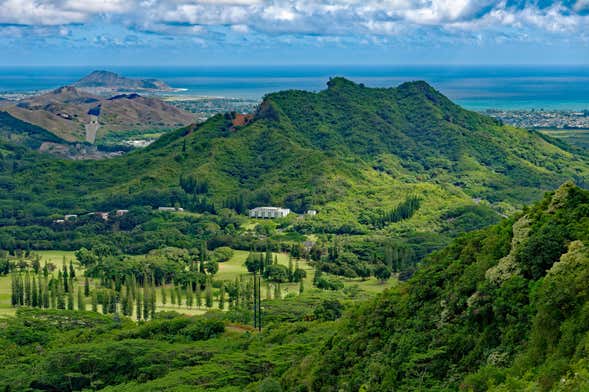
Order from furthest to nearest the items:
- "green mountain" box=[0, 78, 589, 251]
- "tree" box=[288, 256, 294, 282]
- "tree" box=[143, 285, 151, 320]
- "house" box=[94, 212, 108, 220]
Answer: "house" box=[94, 212, 108, 220]
"green mountain" box=[0, 78, 589, 251]
"tree" box=[288, 256, 294, 282]
"tree" box=[143, 285, 151, 320]

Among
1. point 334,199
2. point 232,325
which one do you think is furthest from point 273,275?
point 334,199

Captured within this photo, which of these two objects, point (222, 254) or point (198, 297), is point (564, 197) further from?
point (222, 254)

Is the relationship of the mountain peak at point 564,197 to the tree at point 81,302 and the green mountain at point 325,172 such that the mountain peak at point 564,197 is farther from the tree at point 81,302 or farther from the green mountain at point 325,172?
the green mountain at point 325,172

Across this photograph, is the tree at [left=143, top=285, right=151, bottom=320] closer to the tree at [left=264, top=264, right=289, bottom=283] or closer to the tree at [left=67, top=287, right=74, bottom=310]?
the tree at [left=67, top=287, right=74, bottom=310]

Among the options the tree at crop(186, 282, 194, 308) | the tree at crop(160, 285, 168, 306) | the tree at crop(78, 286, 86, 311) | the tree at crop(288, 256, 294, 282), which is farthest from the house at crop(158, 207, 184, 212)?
the tree at crop(186, 282, 194, 308)

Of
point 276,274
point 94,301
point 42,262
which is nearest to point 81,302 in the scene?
point 94,301

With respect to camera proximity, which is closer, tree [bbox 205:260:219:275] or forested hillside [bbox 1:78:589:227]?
tree [bbox 205:260:219:275]
